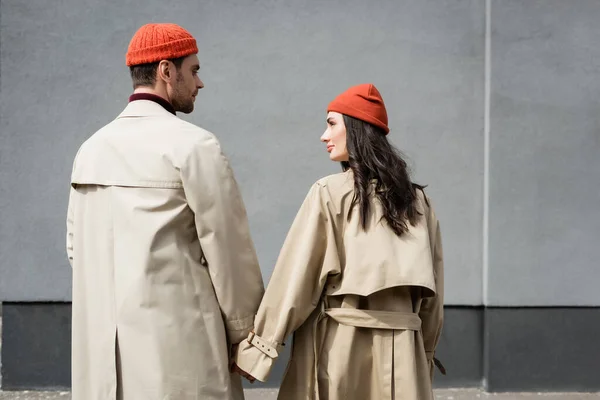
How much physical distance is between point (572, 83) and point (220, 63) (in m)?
2.39

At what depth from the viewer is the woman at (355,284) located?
8.98 feet

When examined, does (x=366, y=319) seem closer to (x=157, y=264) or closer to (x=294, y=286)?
(x=294, y=286)

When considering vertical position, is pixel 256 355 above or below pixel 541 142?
below

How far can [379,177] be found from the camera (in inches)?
112

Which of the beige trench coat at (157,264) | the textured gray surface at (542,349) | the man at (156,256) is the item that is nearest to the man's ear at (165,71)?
the man at (156,256)

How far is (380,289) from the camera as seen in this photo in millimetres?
2703

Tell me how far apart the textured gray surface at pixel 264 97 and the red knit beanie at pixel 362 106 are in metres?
2.12

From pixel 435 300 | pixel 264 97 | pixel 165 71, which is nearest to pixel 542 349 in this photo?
pixel 435 300

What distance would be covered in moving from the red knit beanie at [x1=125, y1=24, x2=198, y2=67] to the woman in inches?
26.5

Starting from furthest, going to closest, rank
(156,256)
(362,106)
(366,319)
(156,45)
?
(362,106) → (366,319) → (156,45) → (156,256)

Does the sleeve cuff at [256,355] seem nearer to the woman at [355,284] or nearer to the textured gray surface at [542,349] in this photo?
the woman at [355,284]

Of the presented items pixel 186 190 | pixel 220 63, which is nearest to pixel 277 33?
pixel 220 63

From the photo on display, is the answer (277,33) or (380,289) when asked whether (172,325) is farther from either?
(277,33)

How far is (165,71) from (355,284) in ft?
3.45
